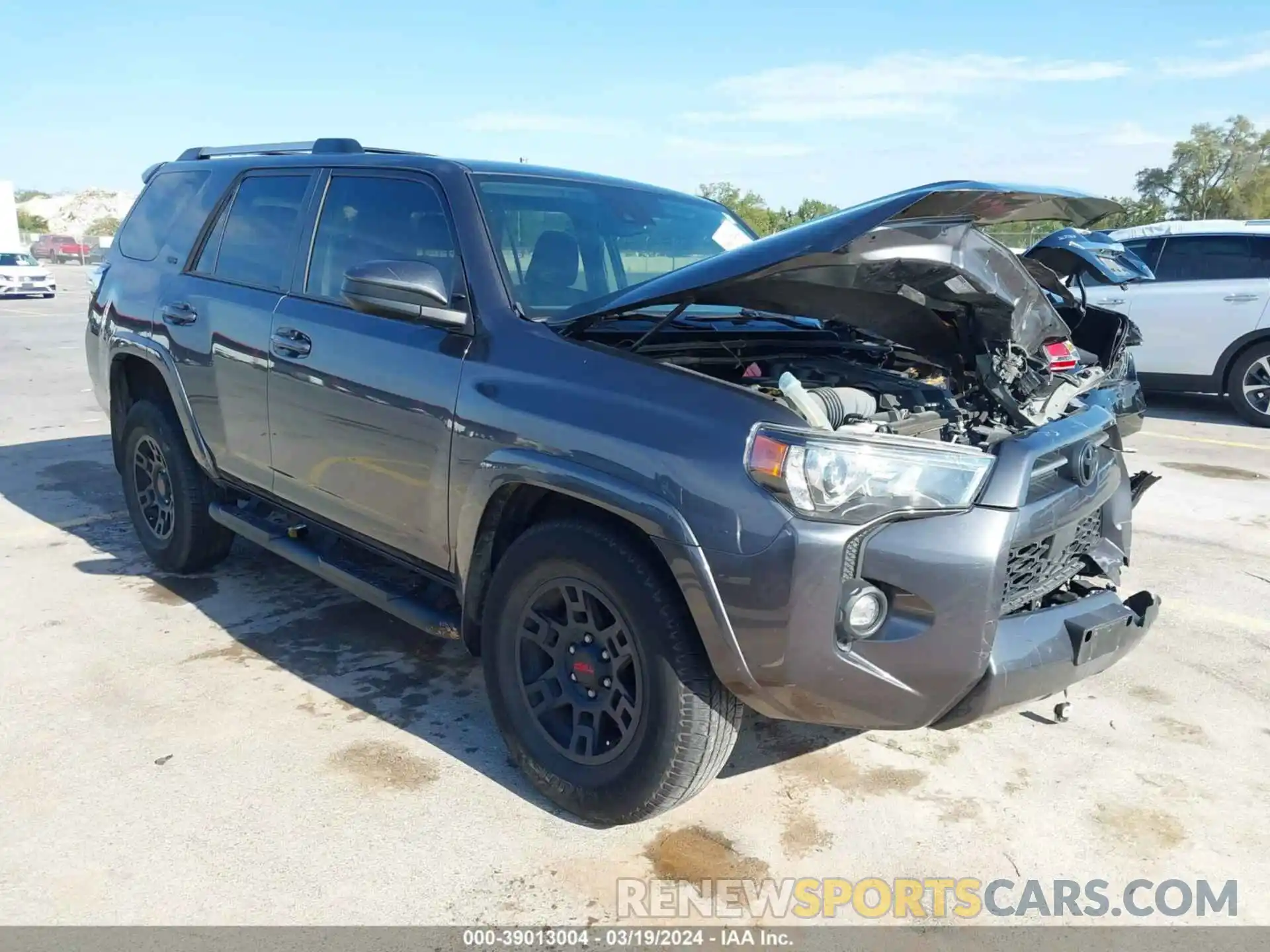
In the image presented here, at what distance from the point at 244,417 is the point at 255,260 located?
67cm

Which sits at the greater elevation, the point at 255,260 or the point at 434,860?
the point at 255,260

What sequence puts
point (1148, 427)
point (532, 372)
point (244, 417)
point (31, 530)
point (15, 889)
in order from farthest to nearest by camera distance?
point (1148, 427) → point (31, 530) → point (244, 417) → point (532, 372) → point (15, 889)

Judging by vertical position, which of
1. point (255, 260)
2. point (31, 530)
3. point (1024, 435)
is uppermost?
point (255, 260)

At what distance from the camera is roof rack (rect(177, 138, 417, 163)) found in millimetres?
4191

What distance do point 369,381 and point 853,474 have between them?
70.4 inches

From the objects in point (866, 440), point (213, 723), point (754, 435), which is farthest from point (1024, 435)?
point (213, 723)

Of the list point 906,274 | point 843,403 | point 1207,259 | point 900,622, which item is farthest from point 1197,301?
point 900,622

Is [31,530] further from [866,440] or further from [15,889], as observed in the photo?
[866,440]

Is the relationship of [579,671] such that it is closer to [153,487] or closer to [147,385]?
[153,487]

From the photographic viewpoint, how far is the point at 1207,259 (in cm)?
954

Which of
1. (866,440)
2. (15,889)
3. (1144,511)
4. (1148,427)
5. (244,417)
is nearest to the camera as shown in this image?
(866,440)

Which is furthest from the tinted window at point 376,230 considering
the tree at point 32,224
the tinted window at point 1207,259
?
the tree at point 32,224

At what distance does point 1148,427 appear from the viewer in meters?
9.32

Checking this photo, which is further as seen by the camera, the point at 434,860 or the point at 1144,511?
the point at 1144,511
